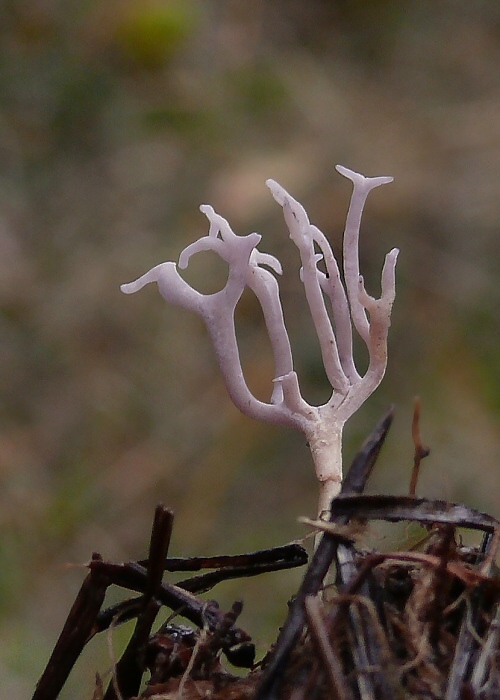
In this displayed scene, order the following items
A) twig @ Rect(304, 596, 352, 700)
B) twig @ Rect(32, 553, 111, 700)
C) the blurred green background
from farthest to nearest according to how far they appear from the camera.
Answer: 1. the blurred green background
2. twig @ Rect(32, 553, 111, 700)
3. twig @ Rect(304, 596, 352, 700)

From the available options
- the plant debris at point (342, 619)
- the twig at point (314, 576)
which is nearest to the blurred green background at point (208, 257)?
the plant debris at point (342, 619)

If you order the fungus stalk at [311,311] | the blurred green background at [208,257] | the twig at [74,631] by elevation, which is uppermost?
the blurred green background at [208,257]

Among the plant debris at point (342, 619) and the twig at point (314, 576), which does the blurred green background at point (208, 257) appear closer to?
the plant debris at point (342, 619)

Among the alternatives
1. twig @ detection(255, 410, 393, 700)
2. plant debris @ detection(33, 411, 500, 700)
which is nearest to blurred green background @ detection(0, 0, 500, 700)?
plant debris @ detection(33, 411, 500, 700)

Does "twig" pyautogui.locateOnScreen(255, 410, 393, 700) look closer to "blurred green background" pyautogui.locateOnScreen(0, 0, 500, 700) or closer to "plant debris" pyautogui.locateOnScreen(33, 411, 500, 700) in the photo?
"plant debris" pyautogui.locateOnScreen(33, 411, 500, 700)

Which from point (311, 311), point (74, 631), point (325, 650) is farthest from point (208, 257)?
point (325, 650)

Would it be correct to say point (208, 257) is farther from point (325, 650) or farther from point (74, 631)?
point (325, 650)
